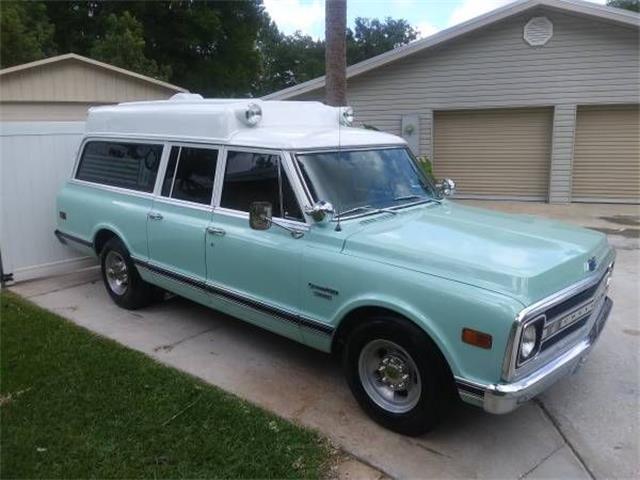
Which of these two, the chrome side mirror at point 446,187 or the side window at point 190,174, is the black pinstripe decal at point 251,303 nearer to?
the side window at point 190,174

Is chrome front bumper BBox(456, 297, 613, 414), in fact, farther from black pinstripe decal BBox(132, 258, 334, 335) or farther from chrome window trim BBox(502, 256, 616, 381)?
black pinstripe decal BBox(132, 258, 334, 335)

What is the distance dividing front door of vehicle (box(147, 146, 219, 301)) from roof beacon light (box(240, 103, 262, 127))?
362mm

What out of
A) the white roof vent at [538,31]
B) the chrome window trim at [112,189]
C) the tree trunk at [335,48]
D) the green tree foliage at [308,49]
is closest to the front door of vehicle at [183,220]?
the chrome window trim at [112,189]

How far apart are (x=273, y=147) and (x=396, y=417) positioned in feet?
7.10

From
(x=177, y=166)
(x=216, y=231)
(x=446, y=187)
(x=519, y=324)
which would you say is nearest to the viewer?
(x=519, y=324)

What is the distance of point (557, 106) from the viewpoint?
1300 centimetres

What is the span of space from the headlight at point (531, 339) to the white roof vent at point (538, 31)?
37.2ft

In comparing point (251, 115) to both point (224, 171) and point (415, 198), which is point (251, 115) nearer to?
point (224, 171)

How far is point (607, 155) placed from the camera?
1312 cm

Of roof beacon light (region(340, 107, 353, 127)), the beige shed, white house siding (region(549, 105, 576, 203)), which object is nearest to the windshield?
roof beacon light (region(340, 107, 353, 127))

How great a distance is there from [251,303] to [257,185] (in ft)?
3.05

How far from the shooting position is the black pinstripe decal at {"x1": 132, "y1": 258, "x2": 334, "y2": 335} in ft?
13.5

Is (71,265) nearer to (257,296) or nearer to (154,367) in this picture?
(154,367)

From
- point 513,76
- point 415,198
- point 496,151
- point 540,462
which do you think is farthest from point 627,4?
point 540,462
